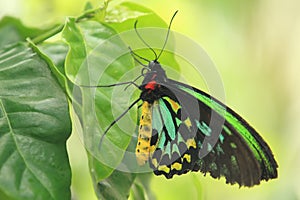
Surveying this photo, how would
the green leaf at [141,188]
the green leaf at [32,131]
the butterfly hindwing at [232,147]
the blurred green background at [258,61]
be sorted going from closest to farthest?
1. the green leaf at [32,131]
2. the butterfly hindwing at [232,147]
3. the green leaf at [141,188]
4. the blurred green background at [258,61]

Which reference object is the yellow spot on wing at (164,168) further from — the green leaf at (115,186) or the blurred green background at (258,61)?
the blurred green background at (258,61)

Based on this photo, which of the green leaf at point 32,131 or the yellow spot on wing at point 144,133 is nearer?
the green leaf at point 32,131

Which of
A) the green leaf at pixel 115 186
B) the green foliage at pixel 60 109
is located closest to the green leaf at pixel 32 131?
the green foliage at pixel 60 109

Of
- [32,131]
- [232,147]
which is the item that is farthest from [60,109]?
[232,147]

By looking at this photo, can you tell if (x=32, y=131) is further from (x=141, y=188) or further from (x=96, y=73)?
(x=141, y=188)

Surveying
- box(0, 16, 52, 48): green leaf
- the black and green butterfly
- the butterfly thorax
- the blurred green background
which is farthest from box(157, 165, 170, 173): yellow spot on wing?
the blurred green background

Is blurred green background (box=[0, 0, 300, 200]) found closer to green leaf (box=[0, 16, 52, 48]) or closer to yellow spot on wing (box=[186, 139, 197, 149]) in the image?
green leaf (box=[0, 16, 52, 48])

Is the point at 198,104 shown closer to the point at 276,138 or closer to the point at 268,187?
the point at 268,187
